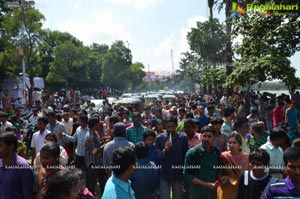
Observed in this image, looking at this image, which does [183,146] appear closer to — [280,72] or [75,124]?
[75,124]

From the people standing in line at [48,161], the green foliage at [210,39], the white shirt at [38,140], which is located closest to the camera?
the people standing in line at [48,161]

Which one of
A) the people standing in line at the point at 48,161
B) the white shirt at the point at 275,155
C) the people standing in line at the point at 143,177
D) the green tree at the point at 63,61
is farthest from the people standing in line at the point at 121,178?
the green tree at the point at 63,61

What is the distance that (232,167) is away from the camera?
14.3ft

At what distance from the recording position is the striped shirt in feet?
8.93

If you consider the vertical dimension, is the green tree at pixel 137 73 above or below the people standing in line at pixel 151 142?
above

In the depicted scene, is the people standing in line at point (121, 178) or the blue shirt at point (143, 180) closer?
the people standing in line at point (121, 178)

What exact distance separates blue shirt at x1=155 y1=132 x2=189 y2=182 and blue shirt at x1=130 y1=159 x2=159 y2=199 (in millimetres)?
1026

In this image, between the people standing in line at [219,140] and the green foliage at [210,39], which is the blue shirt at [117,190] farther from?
the green foliage at [210,39]

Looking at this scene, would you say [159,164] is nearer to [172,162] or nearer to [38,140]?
[172,162]

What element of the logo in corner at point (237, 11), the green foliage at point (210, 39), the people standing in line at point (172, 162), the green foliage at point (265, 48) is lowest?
the people standing in line at point (172, 162)

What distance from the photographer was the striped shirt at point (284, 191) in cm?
272

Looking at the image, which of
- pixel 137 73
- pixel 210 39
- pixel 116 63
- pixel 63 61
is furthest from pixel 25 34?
pixel 137 73

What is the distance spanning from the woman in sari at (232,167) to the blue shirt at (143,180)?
2.90ft

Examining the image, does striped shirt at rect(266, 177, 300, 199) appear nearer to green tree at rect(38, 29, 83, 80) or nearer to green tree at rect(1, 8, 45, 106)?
green tree at rect(1, 8, 45, 106)
